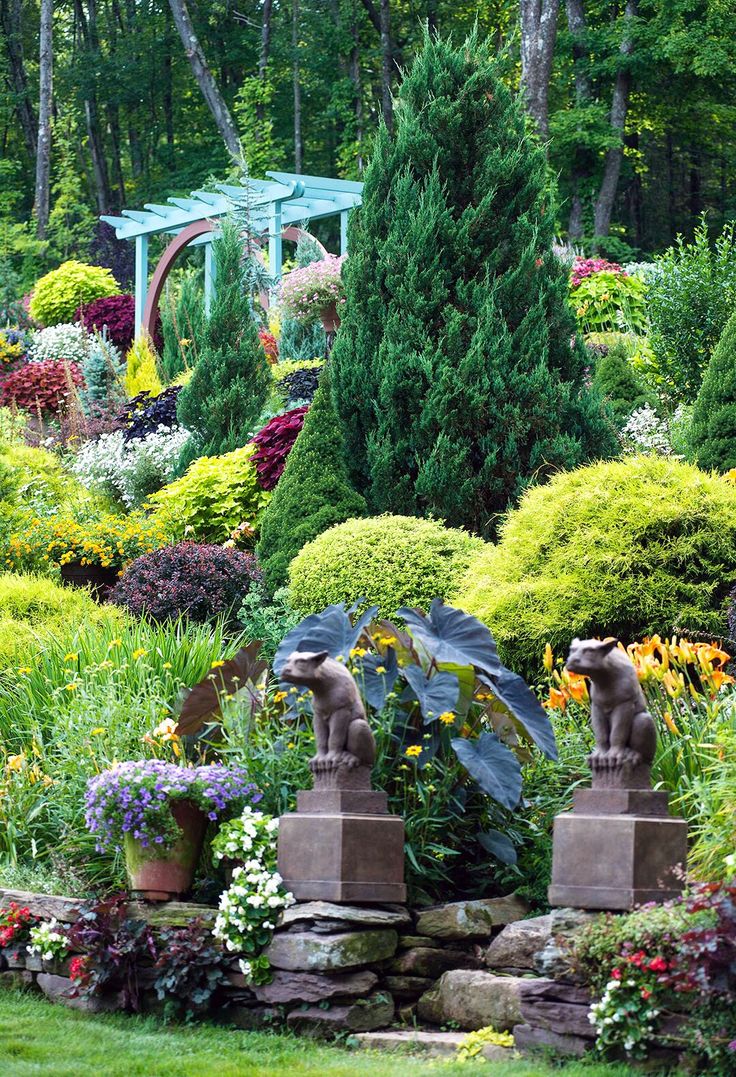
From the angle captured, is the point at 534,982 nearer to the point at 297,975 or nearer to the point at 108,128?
the point at 297,975

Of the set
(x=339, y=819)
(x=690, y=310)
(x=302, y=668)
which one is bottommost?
(x=339, y=819)

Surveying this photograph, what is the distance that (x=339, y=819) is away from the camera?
444 centimetres

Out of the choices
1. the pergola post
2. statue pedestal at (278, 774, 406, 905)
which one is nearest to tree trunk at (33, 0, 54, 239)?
the pergola post

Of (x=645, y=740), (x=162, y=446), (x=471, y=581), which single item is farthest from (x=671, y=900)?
(x=162, y=446)

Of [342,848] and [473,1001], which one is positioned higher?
[342,848]

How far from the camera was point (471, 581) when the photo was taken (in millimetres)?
6949

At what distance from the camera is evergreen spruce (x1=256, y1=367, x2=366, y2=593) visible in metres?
8.91

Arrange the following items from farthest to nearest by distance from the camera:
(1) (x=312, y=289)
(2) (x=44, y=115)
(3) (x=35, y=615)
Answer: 1. (2) (x=44, y=115)
2. (1) (x=312, y=289)
3. (3) (x=35, y=615)

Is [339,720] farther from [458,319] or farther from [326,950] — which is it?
[458,319]

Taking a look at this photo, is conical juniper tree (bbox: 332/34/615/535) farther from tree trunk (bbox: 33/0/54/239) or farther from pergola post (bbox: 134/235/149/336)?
tree trunk (bbox: 33/0/54/239)

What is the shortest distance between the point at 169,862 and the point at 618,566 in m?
2.62

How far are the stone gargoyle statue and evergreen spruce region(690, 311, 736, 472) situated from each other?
4974 mm

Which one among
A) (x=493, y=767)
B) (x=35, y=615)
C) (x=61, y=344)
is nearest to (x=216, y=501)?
(x=35, y=615)

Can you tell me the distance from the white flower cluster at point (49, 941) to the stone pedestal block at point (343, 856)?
960 mm
